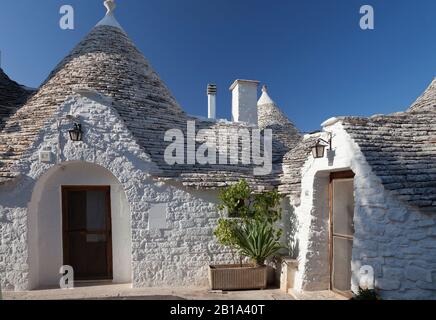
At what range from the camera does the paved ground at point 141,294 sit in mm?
5785

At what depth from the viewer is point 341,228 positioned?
18.1 ft

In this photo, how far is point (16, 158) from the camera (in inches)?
253

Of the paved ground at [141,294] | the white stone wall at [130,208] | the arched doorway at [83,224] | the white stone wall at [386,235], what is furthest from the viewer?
the arched doorway at [83,224]

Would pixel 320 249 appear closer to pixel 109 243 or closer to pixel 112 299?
pixel 112 299

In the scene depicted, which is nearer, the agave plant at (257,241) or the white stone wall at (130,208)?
the white stone wall at (130,208)

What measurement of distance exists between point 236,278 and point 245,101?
7156 mm

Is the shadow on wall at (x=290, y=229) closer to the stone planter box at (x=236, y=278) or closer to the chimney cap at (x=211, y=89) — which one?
the stone planter box at (x=236, y=278)

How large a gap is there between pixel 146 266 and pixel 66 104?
425 cm

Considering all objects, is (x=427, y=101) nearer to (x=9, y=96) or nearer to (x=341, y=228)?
(x=341, y=228)

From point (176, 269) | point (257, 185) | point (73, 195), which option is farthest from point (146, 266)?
point (257, 185)

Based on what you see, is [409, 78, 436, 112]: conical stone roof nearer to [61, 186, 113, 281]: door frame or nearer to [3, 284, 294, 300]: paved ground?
[3, 284, 294, 300]: paved ground

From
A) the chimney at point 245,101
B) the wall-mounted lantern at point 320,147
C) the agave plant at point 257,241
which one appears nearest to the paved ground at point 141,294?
the agave plant at point 257,241

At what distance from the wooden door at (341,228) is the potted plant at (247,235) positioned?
4.13 feet

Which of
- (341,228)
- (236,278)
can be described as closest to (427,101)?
(341,228)
